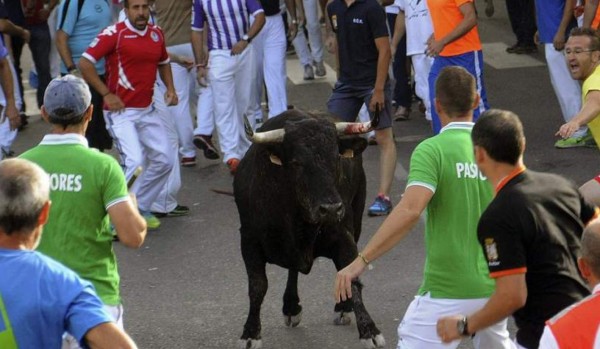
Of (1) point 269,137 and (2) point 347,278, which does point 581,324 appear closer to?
(2) point 347,278

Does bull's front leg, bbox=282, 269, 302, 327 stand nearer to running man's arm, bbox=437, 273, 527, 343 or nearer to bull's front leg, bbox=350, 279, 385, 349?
bull's front leg, bbox=350, 279, 385, 349

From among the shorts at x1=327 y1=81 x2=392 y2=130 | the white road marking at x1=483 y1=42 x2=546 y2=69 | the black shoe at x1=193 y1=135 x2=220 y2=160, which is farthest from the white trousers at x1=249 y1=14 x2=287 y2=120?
the white road marking at x1=483 y1=42 x2=546 y2=69

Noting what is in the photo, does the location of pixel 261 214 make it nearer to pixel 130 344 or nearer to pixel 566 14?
pixel 130 344

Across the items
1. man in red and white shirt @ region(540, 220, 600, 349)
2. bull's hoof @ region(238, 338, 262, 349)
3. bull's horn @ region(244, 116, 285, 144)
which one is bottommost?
bull's hoof @ region(238, 338, 262, 349)

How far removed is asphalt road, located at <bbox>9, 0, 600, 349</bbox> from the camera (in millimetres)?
8141

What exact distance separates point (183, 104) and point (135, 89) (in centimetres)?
221

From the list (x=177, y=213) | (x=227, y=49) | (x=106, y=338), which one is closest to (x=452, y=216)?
(x=106, y=338)

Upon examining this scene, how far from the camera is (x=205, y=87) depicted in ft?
42.0

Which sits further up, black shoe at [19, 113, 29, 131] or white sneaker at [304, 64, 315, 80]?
black shoe at [19, 113, 29, 131]

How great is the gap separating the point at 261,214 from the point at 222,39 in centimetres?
461

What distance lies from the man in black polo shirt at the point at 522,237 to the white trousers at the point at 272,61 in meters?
7.98

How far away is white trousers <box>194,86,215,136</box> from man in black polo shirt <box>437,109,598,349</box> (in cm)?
790

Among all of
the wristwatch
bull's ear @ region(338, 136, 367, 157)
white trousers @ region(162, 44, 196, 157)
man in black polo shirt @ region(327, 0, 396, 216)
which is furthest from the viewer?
white trousers @ region(162, 44, 196, 157)

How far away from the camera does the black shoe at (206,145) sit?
12875 millimetres
